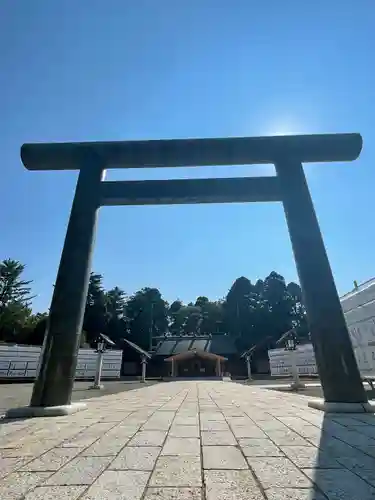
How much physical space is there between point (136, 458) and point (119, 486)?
552 mm

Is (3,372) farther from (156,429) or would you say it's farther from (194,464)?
(194,464)

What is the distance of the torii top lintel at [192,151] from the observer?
5891 millimetres

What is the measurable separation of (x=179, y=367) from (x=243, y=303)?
17.4m

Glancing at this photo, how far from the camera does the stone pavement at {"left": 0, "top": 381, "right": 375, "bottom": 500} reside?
1600mm

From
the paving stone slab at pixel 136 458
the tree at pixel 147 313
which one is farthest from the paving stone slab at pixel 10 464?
the tree at pixel 147 313

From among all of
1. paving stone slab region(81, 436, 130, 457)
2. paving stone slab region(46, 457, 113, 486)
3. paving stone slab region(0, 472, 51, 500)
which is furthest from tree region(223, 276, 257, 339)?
paving stone slab region(0, 472, 51, 500)

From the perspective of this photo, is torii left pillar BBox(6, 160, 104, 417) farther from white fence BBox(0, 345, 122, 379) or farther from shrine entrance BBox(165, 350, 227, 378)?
shrine entrance BBox(165, 350, 227, 378)

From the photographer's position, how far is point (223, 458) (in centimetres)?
217

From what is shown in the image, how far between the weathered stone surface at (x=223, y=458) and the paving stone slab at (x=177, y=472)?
83 millimetres

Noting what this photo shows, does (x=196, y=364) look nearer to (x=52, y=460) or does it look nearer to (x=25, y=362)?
(x=25, y=362)

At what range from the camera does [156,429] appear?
3256 millimetres

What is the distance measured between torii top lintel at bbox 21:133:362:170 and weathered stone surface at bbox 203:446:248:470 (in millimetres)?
5121

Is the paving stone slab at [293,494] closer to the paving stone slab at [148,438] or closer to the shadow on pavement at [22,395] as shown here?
the paving stone slab at [148,438]

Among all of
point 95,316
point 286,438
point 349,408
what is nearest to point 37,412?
point 286,438
